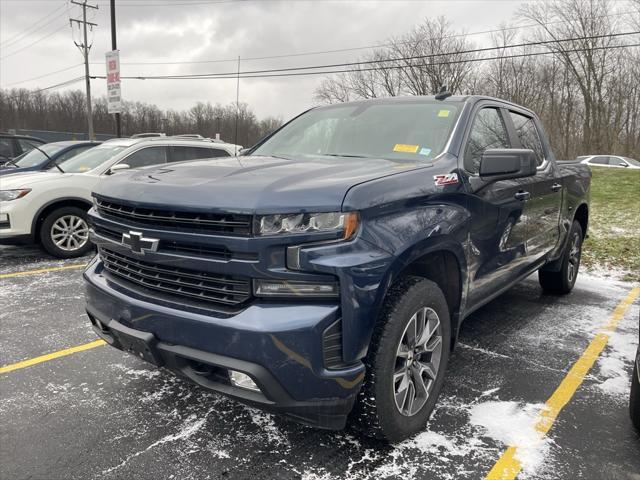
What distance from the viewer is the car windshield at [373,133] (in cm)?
312

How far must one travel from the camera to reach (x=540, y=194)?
13.1 feet

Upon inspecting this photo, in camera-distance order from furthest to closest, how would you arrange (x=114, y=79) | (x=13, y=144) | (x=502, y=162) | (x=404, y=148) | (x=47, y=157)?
(x=114, y=79), (x=13, y=144), (x=47, y=157), (x=404, y=148), (x=502, y=162)

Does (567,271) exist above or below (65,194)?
below

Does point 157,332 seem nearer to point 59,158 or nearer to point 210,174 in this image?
point 210,174

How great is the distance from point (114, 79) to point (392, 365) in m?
16.8

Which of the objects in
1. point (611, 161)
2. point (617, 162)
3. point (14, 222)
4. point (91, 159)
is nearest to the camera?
point (14, 222)

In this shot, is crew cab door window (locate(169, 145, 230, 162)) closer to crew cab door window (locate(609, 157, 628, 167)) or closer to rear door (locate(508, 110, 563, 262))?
rear door (locate(508, 110, 563, 262))

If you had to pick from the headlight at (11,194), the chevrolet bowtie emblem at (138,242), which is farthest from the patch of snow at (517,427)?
the headlight at (11,194)

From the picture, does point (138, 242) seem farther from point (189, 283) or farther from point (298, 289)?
point (298, 289)

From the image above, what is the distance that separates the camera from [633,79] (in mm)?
36312

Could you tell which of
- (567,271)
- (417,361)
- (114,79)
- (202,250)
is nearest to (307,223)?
(202,250)

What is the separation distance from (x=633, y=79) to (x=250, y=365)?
143 feet

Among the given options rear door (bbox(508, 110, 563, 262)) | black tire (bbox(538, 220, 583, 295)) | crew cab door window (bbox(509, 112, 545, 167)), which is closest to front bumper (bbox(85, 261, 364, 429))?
rear door (bbox(508, 110, 563, 262))

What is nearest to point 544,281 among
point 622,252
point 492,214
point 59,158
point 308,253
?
point 492,214
